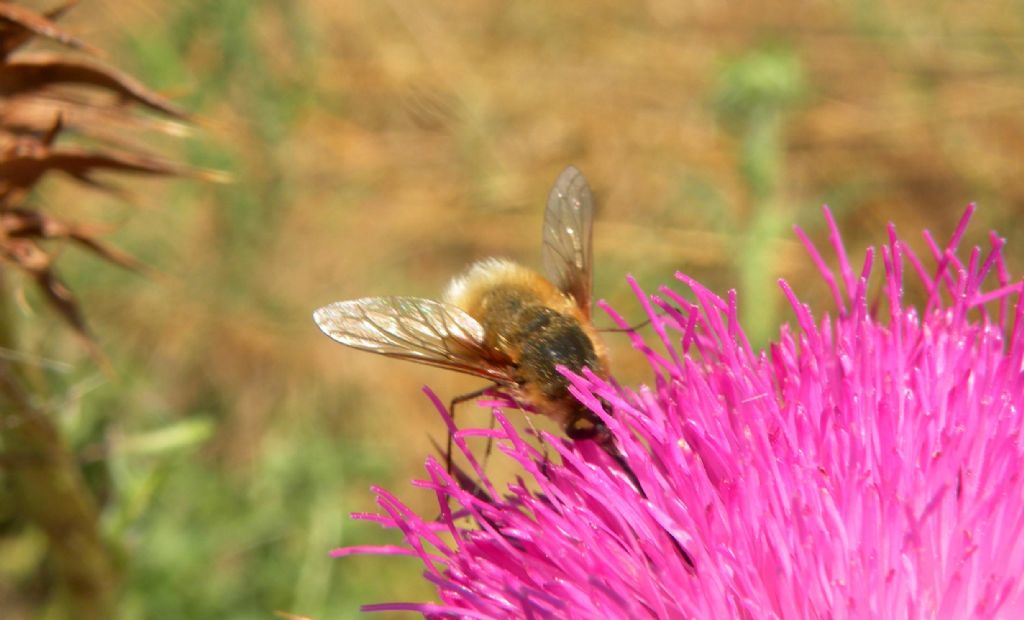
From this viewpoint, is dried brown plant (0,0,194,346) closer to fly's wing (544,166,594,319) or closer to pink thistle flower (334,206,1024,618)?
fly's wing (544,166,594,319)

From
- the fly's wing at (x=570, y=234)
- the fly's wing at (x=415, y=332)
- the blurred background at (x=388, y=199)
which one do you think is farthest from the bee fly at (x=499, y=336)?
the blurred background at (x=388, y=199)

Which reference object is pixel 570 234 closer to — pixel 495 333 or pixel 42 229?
pixel 495 333

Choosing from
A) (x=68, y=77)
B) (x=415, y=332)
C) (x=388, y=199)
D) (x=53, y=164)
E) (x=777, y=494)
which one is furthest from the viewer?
(x=388, y=199)

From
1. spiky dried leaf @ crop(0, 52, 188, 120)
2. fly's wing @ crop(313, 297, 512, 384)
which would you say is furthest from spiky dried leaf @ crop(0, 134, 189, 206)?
fly's wing @ crop(313, 297, 512, 384)

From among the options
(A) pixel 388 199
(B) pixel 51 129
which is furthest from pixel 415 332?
(A) pixel 388 199

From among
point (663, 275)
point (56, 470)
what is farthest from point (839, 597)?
point (663, 275)

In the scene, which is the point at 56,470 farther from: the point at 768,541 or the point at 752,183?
the point at 752,183
